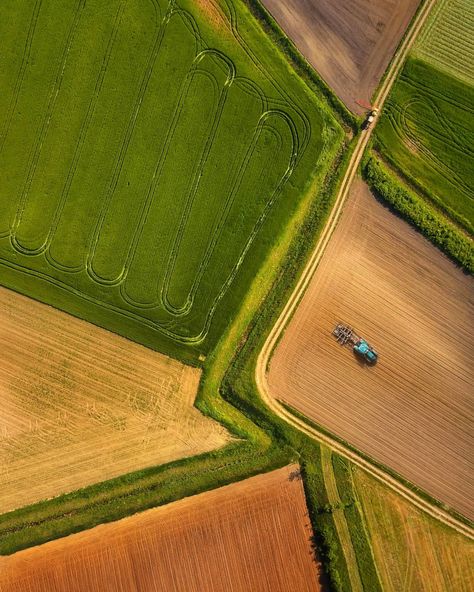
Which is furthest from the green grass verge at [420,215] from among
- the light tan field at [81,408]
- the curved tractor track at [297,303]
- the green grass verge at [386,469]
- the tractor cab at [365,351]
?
the light tan field at [81,408]

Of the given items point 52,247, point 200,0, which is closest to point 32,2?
point 200,0

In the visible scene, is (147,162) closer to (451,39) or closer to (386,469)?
(451,39)

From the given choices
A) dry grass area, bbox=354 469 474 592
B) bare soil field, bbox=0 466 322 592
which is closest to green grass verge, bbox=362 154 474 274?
dry grass area, bbox=354 469 474 592

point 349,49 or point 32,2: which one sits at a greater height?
point 32,2

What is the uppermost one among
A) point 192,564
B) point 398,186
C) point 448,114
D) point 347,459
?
point 448,114

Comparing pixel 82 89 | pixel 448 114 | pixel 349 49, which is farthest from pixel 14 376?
pixel 448 114

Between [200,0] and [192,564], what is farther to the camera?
[200,0]

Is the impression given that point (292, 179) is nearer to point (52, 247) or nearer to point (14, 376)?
point (52, 247)
